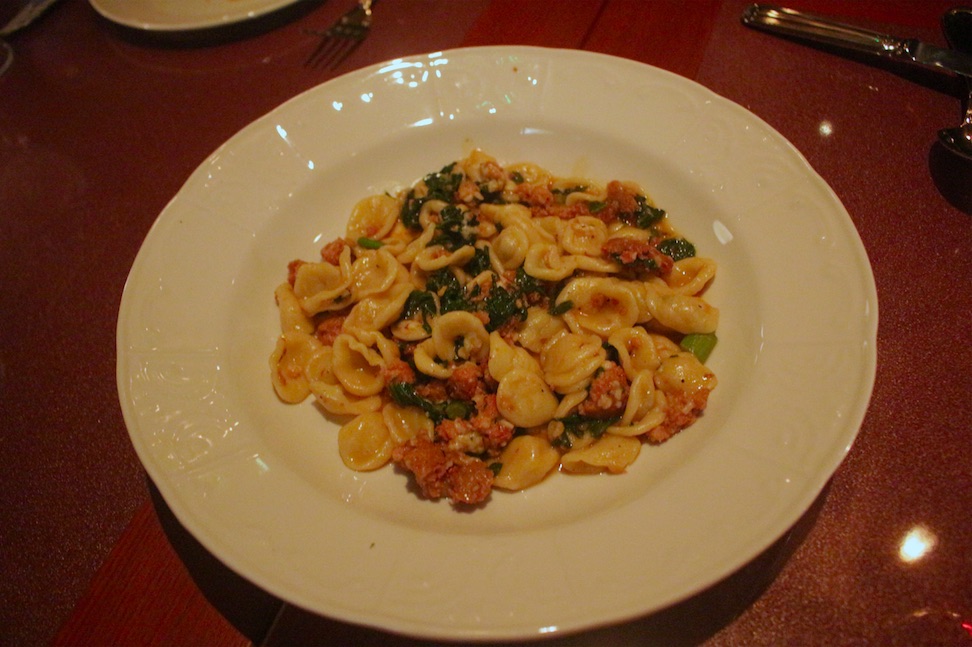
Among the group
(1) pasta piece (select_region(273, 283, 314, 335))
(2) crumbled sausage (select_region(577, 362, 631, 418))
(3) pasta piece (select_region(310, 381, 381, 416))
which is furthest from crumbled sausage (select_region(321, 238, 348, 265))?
(2) crumbled sausage (select_region(577, 362, 631, 418))

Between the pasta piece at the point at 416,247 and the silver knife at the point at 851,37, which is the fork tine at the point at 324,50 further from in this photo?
the silver knife at the point at 851,37

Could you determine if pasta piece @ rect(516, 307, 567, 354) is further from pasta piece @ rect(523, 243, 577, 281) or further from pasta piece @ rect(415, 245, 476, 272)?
pasta piece @ rect(415, 245, 476, 272)

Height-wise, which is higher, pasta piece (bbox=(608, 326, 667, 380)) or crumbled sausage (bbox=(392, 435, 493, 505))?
pasta piece (bbox=(608, 326, 667, 380))

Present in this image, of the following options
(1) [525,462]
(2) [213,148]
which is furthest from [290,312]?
(2) [213,148]

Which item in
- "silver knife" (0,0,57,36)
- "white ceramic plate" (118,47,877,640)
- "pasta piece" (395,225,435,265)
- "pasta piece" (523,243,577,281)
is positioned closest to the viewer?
"white ceramic plate" (118,47,877,640)

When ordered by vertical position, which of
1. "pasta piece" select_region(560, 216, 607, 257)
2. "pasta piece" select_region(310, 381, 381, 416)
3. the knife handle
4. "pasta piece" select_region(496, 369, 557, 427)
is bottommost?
"pasta piece" select_region(310, 381, 381, 416)

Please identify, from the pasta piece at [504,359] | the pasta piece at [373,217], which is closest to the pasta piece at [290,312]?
the pasta piece at [373,217]
